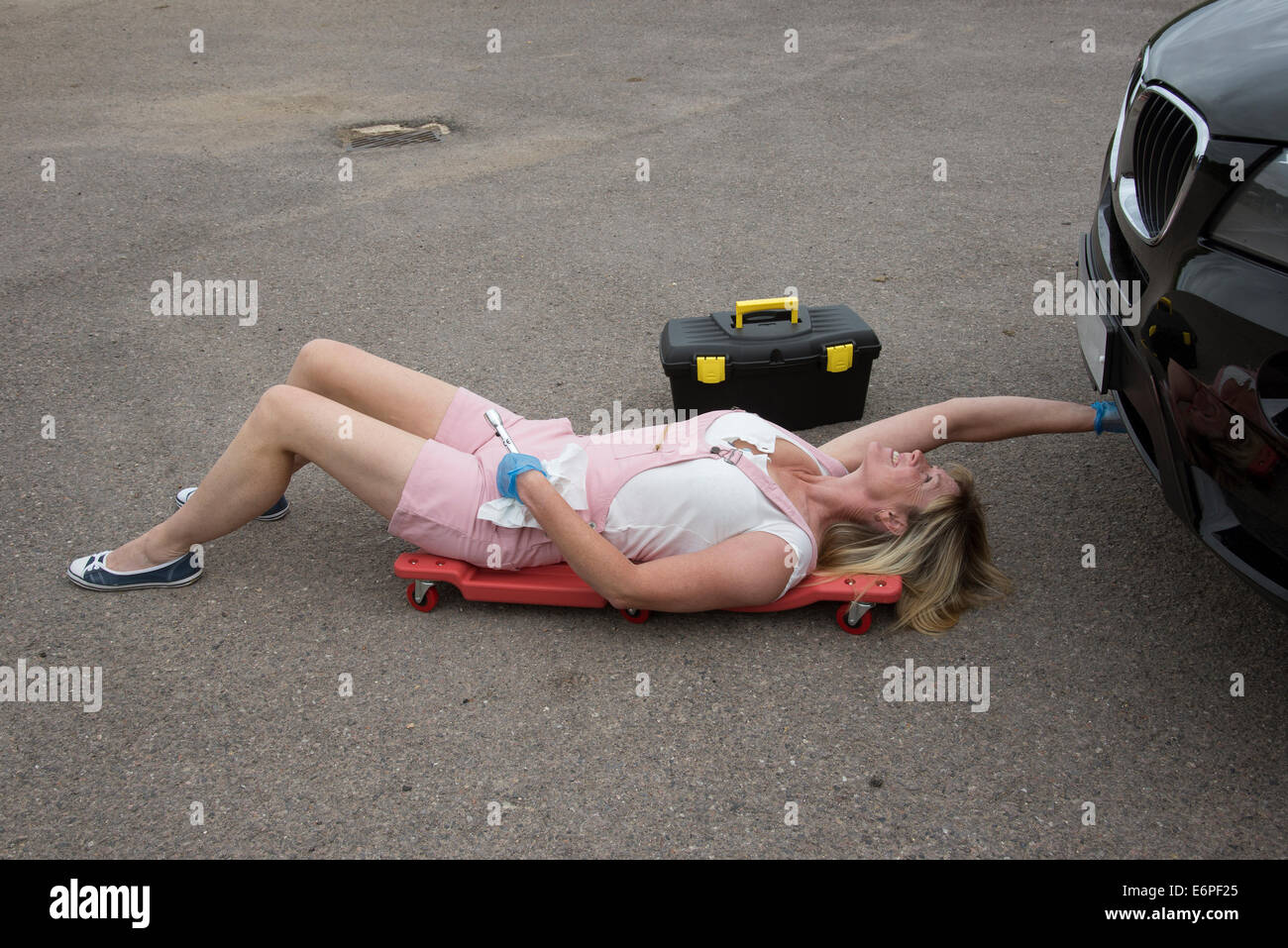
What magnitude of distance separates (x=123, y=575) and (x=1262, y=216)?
3.04m

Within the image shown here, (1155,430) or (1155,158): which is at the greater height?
(1155,158)

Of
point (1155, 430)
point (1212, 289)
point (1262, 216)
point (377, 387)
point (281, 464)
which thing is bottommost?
point (281, 464)

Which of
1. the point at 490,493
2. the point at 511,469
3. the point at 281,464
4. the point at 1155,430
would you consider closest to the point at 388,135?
the point at 281,464

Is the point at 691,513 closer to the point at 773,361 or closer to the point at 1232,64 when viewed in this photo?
the point at 773,361

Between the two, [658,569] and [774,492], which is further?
[774,492]

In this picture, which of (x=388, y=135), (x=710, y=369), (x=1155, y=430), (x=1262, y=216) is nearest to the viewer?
(x=1262, y=216)

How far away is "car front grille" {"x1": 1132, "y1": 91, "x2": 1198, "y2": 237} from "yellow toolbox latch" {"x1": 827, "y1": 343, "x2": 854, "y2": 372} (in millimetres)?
1135

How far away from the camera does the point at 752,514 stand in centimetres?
279

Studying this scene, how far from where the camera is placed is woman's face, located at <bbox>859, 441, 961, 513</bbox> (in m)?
2.91

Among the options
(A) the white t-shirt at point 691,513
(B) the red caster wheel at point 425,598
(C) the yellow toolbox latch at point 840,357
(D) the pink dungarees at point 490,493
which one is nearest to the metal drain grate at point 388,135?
(C) the yellow toolbox latch at point 840,357

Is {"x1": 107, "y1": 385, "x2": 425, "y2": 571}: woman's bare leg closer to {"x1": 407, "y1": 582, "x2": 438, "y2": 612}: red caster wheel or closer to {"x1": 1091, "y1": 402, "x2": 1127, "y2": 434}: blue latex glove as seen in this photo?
{"x1": 407, "y1": 582, "x2": 438, "y2": 612}: red caster wheel

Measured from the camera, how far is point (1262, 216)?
2.08m
